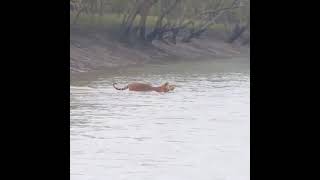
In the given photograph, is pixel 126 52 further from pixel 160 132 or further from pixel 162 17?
pixel 160 132

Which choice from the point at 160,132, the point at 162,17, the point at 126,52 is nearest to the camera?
the point at 160,132

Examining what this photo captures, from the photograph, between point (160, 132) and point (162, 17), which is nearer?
point (160, 132)

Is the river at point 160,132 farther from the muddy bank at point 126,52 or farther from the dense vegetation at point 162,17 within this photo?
the dense vegetation at point 162,17

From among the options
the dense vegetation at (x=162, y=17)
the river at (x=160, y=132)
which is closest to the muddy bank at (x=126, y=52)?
the dense vegetation at (x=162, y=17)

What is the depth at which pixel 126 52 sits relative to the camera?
1033 inches

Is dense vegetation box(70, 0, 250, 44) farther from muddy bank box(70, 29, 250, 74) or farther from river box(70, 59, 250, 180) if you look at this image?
river box(70, 59, 250, 180)

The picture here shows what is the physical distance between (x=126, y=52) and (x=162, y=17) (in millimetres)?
5232

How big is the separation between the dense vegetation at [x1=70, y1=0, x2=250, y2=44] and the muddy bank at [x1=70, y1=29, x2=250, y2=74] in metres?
0.57

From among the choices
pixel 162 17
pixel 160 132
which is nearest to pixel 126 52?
pixel 162 17

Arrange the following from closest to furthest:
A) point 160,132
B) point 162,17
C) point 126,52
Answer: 1. point 160,132
2. point 126,52
3. point 162,17
